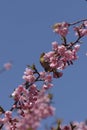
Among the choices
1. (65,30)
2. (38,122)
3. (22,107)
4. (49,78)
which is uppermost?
(65,30)

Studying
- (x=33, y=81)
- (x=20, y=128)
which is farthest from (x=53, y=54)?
(x=20, y=128)

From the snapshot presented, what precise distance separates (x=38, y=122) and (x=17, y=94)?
6.17 meters

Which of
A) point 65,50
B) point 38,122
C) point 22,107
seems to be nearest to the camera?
point 38,122

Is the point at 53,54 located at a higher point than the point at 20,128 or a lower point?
higher

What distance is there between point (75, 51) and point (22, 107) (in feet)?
8.94

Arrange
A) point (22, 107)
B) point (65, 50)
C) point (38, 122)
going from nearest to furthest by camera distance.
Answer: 1. point (38, 122)
2. point (22, 107)
3. point (65, 50)

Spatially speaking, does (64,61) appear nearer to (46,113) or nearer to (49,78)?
(49,78)

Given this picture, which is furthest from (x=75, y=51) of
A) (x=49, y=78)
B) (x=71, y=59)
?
(x=49, y=78)

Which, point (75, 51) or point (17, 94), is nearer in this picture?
point (17, 94)

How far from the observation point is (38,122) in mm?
4500

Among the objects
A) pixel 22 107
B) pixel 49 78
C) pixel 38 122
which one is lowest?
pixel 38 122

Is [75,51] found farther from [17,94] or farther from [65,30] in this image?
[17,94]

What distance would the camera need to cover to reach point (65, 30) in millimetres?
11641

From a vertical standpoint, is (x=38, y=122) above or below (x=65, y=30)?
below
